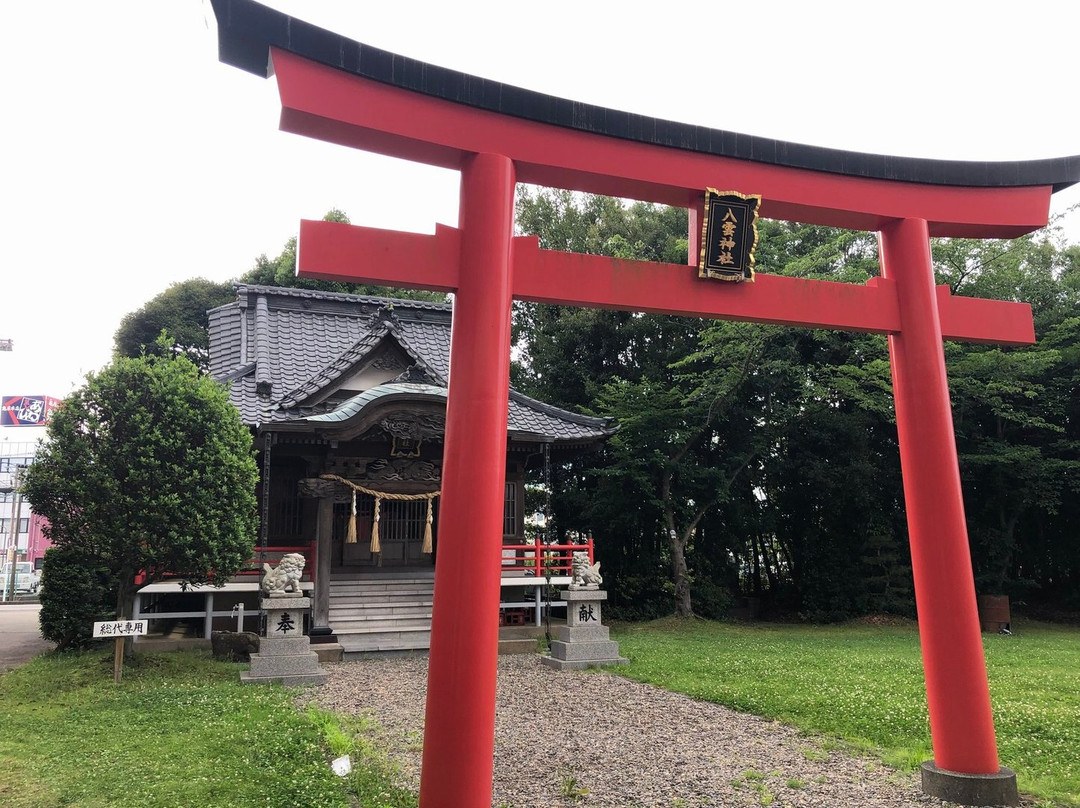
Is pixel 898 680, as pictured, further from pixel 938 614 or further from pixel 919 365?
pixel 919 365

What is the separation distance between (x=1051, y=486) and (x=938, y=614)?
1678 cm

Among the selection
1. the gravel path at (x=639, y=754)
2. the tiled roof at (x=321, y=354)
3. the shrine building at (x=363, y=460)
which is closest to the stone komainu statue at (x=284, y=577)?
the shrine building at (x=363, y=460)

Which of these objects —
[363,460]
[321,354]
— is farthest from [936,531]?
[321,354]

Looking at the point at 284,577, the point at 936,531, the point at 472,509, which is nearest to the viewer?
the point at 472,509

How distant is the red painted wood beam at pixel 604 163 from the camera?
4.79 meters

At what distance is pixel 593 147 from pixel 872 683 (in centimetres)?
815

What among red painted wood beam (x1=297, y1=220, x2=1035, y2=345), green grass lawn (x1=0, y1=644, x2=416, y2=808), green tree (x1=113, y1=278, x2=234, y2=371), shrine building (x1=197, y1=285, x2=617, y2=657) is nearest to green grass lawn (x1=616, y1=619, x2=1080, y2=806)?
red painted wood beam (x1=297, y1=220, x2=1035, y2=345)

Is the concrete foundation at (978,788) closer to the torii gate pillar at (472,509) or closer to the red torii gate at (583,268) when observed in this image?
the red torii gate at (583,268)

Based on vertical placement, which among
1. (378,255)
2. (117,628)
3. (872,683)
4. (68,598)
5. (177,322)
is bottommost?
(872,683)

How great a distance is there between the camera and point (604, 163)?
5.45 m

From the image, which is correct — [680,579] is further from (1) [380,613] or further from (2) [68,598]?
(2) [68,598]

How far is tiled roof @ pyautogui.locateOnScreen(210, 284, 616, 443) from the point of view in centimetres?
1461

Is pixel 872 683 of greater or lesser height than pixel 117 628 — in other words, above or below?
below

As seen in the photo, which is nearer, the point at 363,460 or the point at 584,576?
the point at 584,576
